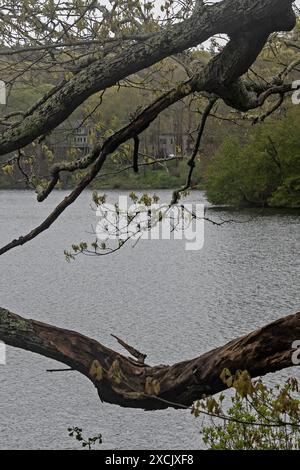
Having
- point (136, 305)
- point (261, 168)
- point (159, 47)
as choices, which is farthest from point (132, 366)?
point (261, 168)

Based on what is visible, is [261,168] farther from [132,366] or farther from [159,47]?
[159,47]

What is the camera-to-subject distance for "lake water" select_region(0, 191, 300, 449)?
11.0 meters

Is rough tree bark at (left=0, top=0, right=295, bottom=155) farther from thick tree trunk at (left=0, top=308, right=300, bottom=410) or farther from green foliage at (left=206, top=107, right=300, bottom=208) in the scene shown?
green foliage at (left=206, top=107, right=300, bottom=208)

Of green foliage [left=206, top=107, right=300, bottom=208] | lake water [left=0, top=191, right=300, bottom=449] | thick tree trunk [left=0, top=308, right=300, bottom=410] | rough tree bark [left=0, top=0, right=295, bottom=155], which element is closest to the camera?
rough tree bark [left=0, top=0, right=295, bottom=155]

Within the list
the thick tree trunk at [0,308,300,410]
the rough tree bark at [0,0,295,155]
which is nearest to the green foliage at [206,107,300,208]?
the thick tree trunk at [0,308,300,410]

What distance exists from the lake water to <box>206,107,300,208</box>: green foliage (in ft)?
25.6

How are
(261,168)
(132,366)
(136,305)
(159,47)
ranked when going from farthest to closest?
(261,168) < (136,305) < (132,366) < (159,47)

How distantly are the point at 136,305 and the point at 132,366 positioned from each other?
15096 mm

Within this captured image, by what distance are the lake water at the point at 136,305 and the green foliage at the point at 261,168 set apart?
7.79m

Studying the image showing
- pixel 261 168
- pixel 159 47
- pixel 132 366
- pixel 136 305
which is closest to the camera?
pixel 159 47

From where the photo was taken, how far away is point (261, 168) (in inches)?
1804

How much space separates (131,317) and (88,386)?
16.9 ft

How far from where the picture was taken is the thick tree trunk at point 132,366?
3643mm

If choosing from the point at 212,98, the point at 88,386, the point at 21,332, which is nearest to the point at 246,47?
the point at 212,98
